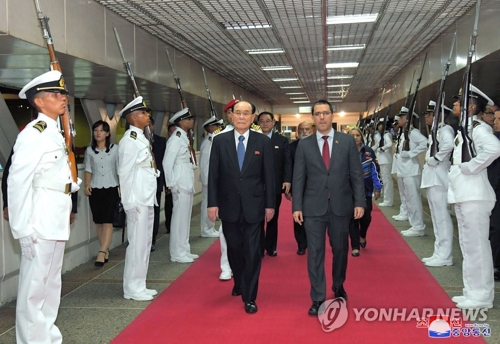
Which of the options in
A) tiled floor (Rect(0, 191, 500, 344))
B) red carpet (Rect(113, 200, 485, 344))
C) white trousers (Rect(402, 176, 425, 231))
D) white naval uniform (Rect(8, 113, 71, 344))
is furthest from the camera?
white trousers (Rect(402, 176, 425, 231))

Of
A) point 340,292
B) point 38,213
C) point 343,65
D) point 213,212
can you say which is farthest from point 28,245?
point 343,65

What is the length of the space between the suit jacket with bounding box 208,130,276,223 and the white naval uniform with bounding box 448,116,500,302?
1.52 meters

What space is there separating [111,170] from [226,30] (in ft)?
8.47

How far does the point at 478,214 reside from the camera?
14.4ft

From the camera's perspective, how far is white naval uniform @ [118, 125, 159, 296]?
482 cm

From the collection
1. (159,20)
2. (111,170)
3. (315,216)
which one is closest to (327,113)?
(315,216)

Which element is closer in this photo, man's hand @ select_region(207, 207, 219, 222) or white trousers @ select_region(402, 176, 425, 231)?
man's hand @ select_region(207, 207, 219, 222)

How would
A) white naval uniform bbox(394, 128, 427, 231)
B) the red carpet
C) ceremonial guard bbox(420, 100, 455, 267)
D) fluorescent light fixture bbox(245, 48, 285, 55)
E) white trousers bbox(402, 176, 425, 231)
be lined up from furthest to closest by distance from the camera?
fluorescent light fixture bbox(245, 48, 285, 55)
white trousers bbox(402, 176, 425, 231)
white naval uniform bbox(394, 128, 427, 231)
ceremonial guard bbox(420, 100, 455, 267)
the red carpet

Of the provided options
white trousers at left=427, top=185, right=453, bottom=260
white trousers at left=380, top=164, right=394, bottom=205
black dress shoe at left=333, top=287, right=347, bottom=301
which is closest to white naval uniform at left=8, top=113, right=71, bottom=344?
black dress shoe at left=333, top=287, right=347, bottom=301

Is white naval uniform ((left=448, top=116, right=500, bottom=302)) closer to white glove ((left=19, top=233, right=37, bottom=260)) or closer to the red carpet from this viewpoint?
the red carpet

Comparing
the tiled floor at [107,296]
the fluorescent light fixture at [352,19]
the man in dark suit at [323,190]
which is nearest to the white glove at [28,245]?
the tiled floor at [107,296]

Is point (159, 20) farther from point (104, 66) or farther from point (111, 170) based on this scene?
point (111, 170)

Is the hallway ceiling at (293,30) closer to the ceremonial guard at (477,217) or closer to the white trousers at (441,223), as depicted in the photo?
the white trousers at (441,223)

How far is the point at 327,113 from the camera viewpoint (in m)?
4.41
